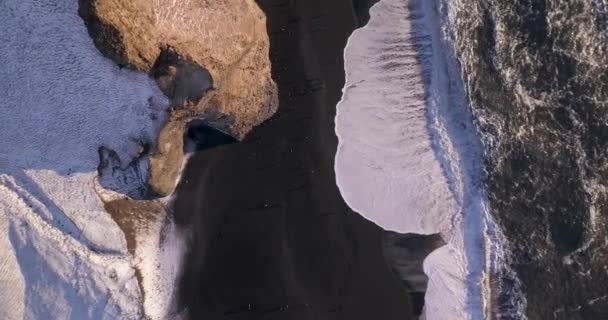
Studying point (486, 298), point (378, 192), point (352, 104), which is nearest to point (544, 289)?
point (486, 298)

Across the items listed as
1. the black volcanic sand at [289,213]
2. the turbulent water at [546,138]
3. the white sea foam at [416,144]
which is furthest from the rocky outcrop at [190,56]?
the turbulent water at [546,138]

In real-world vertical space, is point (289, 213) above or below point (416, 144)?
below

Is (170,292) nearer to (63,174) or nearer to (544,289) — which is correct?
(63,174)

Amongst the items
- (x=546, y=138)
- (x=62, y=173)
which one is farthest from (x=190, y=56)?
(x=546, y=138)

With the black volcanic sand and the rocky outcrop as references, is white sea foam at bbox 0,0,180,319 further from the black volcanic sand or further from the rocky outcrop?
the black volcanic sand

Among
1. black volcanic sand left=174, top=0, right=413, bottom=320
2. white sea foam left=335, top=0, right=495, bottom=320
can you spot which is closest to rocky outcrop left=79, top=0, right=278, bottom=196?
black volcanic sand left=174, top=0, right=413, bottom=320

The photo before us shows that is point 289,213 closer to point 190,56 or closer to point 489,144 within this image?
point 190,56
